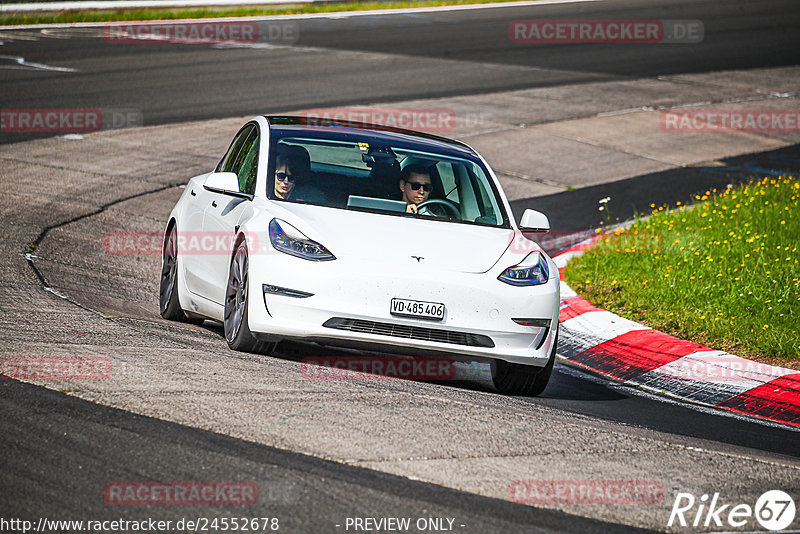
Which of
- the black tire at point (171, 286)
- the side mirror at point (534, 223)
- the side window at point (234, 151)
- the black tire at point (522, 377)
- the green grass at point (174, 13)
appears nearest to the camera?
the black tire at point (522, 377)

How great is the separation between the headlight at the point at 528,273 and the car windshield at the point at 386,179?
641 millimetres

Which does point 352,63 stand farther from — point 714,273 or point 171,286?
point 171,286

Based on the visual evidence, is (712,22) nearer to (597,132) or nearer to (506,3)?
(506,3)

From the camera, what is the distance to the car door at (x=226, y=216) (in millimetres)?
7770

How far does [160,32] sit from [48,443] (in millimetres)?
24626

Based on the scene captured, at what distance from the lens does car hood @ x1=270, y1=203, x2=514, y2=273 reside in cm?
709

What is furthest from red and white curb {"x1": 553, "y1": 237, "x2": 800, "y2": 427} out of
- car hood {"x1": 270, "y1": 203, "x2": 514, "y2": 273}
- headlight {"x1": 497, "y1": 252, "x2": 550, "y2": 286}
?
car hood {"x1": 270, "y1": 203, "x2": 514, "y2": 273}

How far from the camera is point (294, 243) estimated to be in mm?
7141

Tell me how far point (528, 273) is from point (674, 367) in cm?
206

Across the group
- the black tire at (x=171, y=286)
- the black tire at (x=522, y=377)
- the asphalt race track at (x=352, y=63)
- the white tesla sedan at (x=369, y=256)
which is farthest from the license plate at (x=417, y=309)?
the asphalt race track at (x=352, y=63)

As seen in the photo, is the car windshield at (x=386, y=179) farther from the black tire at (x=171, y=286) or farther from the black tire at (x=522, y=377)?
the black tire at (x=171, y=286)

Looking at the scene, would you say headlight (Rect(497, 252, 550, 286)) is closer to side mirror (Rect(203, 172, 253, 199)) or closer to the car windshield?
the car windshield

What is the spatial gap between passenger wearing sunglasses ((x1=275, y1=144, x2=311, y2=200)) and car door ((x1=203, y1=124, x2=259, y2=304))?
182mm

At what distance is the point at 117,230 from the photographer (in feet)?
39.8
